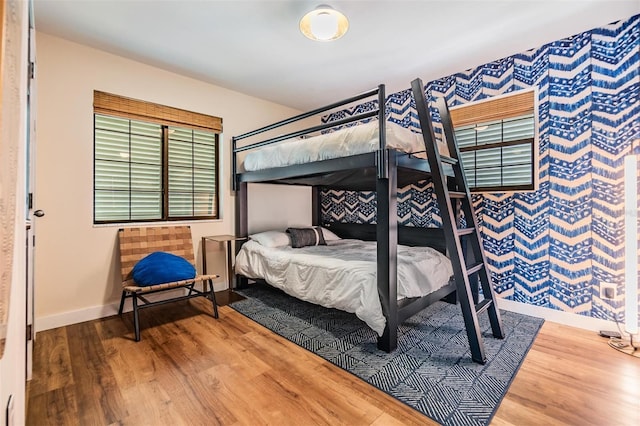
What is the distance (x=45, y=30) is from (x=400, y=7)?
287 centimetres

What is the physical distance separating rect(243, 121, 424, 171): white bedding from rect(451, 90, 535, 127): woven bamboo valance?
1055mm

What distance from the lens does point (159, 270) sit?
259cm

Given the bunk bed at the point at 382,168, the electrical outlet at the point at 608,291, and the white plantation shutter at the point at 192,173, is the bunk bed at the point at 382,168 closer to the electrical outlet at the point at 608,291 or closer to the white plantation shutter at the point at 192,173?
the white plantation shutter at the point at 192,173

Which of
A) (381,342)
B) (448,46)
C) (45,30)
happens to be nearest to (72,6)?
(45,30)

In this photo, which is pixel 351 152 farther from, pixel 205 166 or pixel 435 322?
pixel 205 166

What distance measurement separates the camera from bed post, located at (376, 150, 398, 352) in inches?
83.4

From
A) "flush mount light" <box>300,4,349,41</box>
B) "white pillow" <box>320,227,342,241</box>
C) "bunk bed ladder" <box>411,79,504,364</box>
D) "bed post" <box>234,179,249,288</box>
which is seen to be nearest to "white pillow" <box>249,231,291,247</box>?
"bed post" <box>234,179,249,288</box>

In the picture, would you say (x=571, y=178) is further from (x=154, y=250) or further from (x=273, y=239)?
(x=154, y=250)

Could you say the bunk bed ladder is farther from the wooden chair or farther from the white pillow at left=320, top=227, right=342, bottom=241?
the wooden chair

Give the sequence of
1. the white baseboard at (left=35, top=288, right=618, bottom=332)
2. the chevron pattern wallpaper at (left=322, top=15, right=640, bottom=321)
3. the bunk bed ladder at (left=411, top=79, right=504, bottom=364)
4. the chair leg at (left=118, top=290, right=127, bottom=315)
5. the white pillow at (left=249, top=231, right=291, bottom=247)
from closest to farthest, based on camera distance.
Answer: the bunk bed ladder at (left=411, top=79, right=504, bottom=364)
the chevron pattern wallpaper at (left=322, top=15, right=640, bottom=321)
the white baseboard at (left=35, top=288, right=618, bottom=332)
the chair leg at (left=118, top=290, right=127, bottom=315)
the white pillow at (left=249, top=231, right=291, bottom=247)

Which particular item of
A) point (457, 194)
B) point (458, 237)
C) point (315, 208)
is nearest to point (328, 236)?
point (315, 208)

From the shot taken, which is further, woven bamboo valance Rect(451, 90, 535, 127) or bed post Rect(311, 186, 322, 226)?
bed post Rect(311, 186, 322, 226)

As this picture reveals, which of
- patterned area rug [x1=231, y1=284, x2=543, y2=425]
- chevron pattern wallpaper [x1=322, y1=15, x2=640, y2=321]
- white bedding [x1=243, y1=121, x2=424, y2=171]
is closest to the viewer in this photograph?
patterned area rug [x1=231, y1=284, x2=543, y2=425]

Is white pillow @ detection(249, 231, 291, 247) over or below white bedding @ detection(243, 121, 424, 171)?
below
